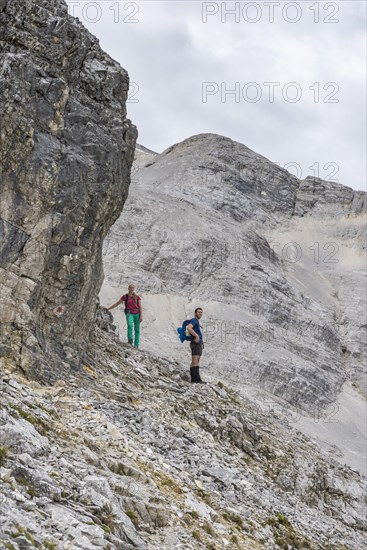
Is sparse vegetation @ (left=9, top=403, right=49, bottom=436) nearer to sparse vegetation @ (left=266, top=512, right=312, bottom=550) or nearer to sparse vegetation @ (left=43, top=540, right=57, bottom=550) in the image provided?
sparse vegetation @ (left=43, top=540, right=57, bottom=550)

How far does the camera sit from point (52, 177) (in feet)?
59.0

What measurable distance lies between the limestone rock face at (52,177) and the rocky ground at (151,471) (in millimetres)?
1355

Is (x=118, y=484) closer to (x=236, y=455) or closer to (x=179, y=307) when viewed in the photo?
(x=236, y=455)

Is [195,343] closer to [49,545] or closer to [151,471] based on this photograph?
[151,471]

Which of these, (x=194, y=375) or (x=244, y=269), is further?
(x=244, y=269)

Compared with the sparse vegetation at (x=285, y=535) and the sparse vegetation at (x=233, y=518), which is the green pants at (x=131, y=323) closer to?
the sparse vegetation at (x=285, y=535)

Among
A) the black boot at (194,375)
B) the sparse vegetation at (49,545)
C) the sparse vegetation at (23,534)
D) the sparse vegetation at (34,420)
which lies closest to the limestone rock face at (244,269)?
the black boot at (194,375)

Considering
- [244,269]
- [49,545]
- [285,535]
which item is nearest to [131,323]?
[285,535]

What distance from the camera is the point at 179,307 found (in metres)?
45.1

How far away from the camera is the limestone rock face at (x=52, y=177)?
16906mm

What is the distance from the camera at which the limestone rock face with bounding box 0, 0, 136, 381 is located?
16.9 m

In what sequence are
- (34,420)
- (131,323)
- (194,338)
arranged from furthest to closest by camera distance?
(131,323), (194,338), (34,420)

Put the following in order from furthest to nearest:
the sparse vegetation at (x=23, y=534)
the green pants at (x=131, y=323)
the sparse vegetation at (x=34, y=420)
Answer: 1. the green pants at (x=131, y=323)
2. the sparse vegetation at (x=34, y=420)
3. the sparse vegetation at (x=23, y=534)

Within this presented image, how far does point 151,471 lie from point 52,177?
8017mm
